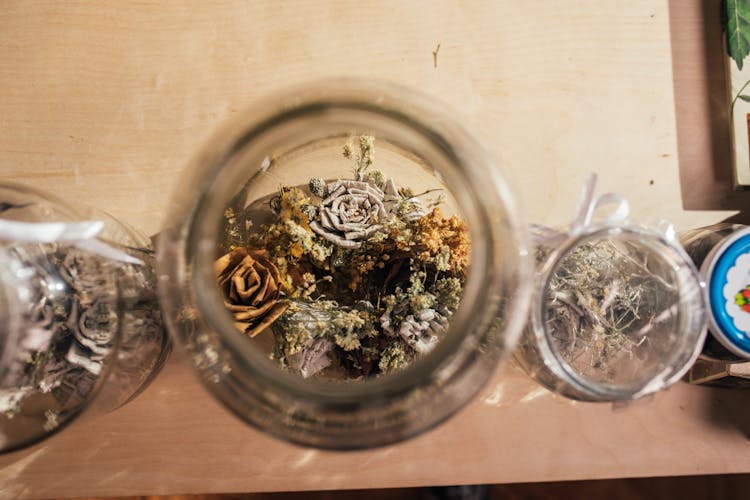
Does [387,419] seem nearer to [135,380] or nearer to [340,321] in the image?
[340,321]

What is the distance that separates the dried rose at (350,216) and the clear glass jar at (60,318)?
0.66ft

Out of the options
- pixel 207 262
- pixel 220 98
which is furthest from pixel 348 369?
pixel 220 98

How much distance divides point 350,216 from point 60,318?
0.91 ft

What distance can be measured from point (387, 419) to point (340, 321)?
0.11 m

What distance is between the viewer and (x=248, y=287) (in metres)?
0.44

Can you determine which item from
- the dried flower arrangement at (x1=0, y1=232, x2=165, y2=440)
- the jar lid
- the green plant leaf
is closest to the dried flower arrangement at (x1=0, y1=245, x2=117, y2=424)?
the dried flower arrangement at (x1=0, y1=232, x2=165, y2=440)

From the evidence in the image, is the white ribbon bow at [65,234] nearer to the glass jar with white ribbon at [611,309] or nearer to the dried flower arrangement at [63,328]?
the dried flower arrangement at [63,328]

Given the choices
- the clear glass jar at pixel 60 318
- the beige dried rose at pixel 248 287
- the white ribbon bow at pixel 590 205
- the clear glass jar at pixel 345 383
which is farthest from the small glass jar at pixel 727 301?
the clear glass jar at pixel 60 318

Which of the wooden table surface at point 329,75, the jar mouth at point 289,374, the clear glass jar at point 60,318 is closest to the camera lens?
the jar mouth at point 289,374

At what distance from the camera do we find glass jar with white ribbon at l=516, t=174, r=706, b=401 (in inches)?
19.4

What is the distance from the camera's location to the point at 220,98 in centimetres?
60

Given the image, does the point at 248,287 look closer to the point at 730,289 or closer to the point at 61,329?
the point at 61,329

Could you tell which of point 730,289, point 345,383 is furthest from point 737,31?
point 345,383

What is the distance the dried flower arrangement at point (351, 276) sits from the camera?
0.44 metres
